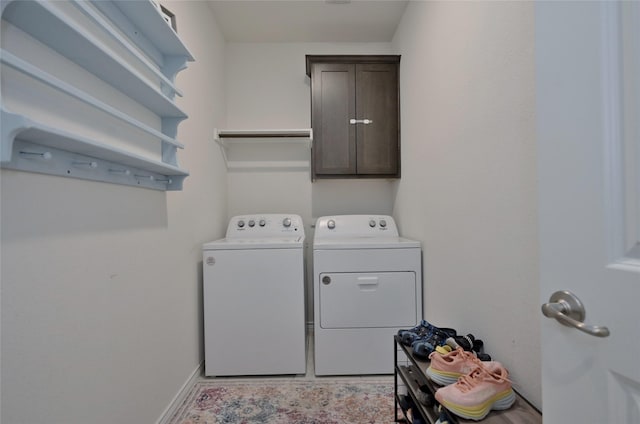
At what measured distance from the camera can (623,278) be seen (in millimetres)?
448

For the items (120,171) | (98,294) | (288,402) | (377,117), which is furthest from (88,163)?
(377,117)

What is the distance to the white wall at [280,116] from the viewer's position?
8.49 ft

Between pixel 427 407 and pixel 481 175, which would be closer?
pixel 427 407

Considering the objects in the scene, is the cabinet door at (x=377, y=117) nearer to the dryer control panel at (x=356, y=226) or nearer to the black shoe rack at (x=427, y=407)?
the dryer control panel at (x=356, y=226)

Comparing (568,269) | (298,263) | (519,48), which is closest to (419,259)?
(298,263)

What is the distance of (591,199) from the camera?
49cm

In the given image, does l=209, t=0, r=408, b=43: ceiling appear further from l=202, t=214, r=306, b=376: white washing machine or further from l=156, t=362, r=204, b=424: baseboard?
l=156, t=362, r=204, b=424: baseboard

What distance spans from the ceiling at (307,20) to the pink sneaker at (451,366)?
2319 mm

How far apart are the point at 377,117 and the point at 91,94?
189 centimetres

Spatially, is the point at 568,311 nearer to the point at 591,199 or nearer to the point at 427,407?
the point at 591,199

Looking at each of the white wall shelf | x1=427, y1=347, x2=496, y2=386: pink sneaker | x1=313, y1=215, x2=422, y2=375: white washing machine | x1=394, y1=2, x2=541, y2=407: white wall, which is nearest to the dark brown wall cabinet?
x1=394, y1=2, x2=541, y2=407: white wall

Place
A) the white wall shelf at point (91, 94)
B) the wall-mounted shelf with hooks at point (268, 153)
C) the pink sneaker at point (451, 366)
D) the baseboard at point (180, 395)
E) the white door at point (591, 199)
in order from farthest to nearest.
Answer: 1. the wall-mounted shelf with hooks at point (268, 153)
2. the baseboard at point (180, 395)
3. the pink sneaker at point (451, 366)
4. the white wall shelf at point (91, 94)
5. the white door at point (591, 199)

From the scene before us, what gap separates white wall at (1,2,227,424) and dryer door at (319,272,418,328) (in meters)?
0.86

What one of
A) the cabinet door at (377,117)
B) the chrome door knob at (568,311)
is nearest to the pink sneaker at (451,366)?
the chrome door knob at (568,311)
